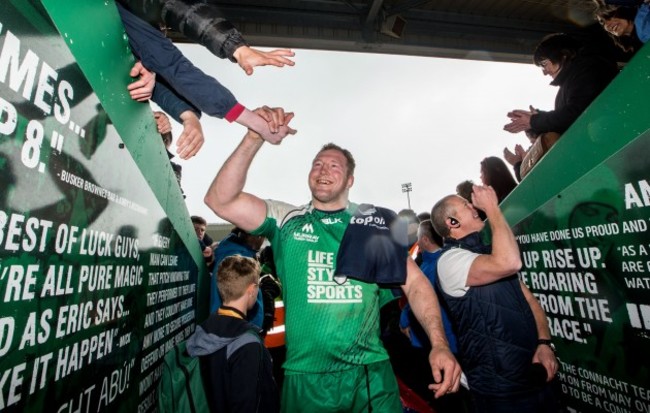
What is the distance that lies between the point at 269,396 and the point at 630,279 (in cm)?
235

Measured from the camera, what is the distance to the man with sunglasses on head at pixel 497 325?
91.7 inches

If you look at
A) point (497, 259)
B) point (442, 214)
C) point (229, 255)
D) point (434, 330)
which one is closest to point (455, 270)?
point (497, 259)

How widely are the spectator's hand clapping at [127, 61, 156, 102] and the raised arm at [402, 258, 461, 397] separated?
5.95ft

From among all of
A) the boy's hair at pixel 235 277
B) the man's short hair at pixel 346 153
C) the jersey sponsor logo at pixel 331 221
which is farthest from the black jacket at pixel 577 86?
the boy's hair at pixel 235 277

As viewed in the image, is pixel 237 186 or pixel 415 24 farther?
pixel 415 24

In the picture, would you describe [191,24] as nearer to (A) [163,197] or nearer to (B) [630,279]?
(A) [163,197]

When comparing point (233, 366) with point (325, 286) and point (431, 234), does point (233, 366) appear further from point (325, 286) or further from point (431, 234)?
point (431, 234)

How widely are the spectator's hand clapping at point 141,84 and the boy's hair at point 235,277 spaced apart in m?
1.35

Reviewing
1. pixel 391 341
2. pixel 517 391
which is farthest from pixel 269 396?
pixel 391 341

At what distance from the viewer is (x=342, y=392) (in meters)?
1.89

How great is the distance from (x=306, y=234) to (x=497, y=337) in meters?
1.50

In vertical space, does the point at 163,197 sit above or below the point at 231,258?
above

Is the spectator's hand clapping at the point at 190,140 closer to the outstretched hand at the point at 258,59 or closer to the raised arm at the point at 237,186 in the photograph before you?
the raised arm at the point at 237,186

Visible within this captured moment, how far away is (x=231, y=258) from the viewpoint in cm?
288
